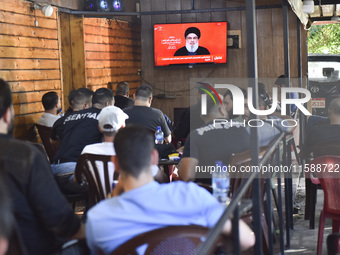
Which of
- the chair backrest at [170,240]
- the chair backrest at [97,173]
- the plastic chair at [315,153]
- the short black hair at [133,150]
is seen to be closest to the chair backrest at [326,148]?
the plastic chair at [315,153]

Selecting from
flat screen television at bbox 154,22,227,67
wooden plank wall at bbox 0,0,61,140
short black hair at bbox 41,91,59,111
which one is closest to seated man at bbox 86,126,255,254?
short black hair at bbox 41,91,59,111

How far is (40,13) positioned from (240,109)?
3.49 meters

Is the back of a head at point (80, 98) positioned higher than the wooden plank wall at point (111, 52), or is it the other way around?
the wooden plank wall at point (111, 52)

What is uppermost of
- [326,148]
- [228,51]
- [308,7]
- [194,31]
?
[194,31]

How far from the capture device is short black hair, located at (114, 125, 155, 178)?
2.30m

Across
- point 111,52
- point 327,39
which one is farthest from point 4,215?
point 327,39

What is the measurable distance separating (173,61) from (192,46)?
447 millimetres

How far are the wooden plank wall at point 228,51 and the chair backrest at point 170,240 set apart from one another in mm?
9205

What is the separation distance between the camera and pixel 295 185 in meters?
7.20

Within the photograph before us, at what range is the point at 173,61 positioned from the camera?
35.9 feet

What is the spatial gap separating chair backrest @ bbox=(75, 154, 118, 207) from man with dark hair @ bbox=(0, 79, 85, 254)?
147cm

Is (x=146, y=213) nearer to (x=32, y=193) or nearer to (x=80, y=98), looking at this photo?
(x=32, y=193)

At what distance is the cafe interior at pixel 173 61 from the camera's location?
4379 mm

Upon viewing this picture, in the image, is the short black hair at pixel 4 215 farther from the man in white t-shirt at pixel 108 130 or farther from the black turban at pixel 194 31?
the black turban at pixel 194 31
